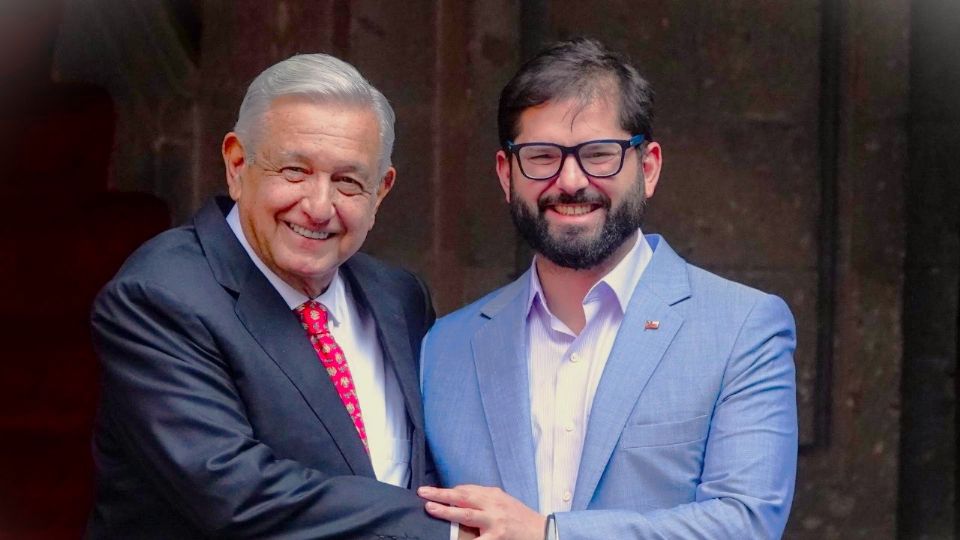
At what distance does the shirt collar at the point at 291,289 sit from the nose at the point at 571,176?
534mm

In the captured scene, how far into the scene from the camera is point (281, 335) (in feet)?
8.39

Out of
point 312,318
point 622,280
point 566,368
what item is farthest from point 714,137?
point 312,318

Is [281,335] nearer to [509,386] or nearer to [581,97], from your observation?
[509,386]

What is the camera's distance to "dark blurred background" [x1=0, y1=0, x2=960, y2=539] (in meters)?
3.90

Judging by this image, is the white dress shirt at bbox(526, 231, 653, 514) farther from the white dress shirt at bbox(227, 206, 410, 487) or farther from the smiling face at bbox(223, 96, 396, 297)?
the smiling face at bbox(223, 96, 396, 297)

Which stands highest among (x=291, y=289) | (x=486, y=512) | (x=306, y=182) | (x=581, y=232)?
(x=306, y=182)

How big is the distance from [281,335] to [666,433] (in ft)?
2.51

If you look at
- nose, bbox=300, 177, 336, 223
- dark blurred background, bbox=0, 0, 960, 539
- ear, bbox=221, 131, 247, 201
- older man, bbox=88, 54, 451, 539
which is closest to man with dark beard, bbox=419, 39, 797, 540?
older man, bbox=88, 54, 451, 539

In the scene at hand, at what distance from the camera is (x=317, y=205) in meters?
2.56

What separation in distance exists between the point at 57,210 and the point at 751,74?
2172 mm

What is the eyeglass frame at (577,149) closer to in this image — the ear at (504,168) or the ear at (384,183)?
Answer: the ear at (504,168)

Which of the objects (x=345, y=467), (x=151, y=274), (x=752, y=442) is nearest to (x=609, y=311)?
(x=752, y=442)

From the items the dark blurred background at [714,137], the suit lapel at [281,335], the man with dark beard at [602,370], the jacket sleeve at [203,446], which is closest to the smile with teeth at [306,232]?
the suit lapel at [281,335]

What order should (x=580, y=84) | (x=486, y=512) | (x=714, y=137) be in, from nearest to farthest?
(x=486, y=512) → (x=580, y=84) → (x=714, y=137)
